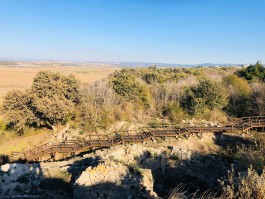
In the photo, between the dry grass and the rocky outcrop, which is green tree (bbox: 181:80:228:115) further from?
the rocky outcrop

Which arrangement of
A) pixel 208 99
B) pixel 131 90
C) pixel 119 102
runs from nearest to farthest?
pixel 208 99, pixel 119 102, pixel 131 90

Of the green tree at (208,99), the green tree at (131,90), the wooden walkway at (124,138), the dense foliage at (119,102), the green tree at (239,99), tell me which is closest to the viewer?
the wooden walkway at (124,138)

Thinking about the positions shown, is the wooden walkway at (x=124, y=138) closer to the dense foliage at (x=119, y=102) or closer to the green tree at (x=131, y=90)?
the dense foliage at (x=119, y=102)

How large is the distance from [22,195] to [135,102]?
20.0 m

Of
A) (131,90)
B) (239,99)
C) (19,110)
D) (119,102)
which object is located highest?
(131,90)

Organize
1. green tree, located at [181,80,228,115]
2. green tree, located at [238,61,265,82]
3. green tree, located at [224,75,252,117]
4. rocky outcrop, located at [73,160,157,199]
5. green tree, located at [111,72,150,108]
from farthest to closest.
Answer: green tree, located at [238,61,265,82] < green tree, located at [224,75,252,117] < green tree, located at [111,72,150,108] < green tree, located at [181,80,228,115] < rocky outcrop, located at [73,160,157,199]

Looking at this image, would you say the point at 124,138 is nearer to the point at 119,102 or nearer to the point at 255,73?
the point at 119,102

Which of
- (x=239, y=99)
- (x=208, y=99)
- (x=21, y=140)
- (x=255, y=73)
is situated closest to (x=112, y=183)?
(x=21, y=140)

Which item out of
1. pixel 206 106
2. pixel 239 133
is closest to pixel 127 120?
pixel 206 106

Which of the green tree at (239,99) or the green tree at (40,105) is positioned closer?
the green tree at (40,105)

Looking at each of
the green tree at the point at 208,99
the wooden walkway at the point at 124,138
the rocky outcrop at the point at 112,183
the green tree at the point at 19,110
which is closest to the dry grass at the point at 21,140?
the green tree at the point at 19,110

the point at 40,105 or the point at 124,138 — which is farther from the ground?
the point at 40,105

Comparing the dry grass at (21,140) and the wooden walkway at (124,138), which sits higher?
the wooden walkway at (124,138)

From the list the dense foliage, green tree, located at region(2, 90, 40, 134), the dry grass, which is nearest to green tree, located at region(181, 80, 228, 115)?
the dense foliage
